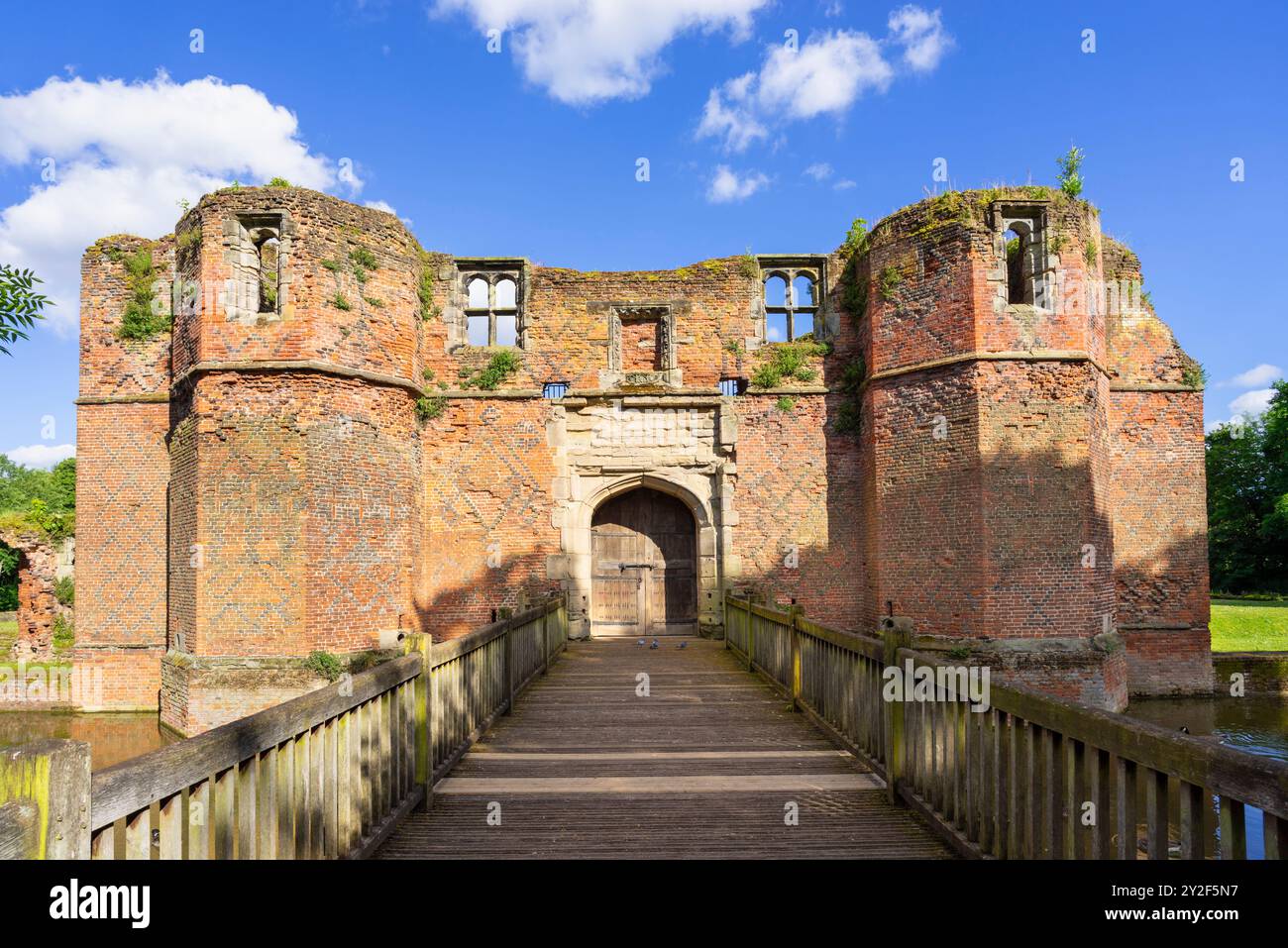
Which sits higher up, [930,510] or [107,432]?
[107,432]

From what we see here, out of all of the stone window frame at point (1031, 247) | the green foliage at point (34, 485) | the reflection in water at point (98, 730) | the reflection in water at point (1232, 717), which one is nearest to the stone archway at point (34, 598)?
the reflection in water at point (98, 730)

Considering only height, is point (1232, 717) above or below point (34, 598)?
below

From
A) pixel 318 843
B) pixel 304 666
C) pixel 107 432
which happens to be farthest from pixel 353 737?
pixel 107 432

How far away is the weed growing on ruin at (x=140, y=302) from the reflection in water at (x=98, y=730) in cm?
A: 705

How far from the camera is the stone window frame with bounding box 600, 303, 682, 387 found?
14.1 metres

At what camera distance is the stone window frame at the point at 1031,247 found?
39.4ft

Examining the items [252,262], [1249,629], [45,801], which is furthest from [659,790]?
[1249,629]

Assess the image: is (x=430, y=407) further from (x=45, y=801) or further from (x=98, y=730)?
(x=45, y=801)

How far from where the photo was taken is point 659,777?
207 inches

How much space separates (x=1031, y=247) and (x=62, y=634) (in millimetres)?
19684

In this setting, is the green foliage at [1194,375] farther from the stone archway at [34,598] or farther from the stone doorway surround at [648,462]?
the stone archway at [34,598]

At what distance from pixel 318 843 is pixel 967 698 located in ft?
11.0

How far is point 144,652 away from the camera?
13.0 metres

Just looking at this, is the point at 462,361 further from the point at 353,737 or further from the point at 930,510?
the point at 353,737
